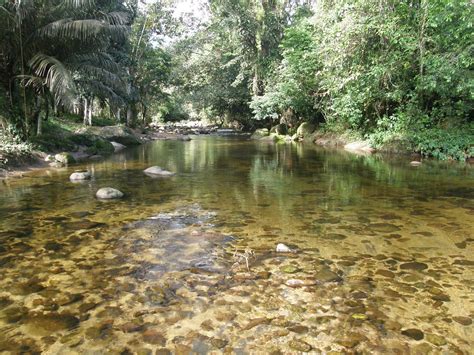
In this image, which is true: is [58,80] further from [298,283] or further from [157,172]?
[298,283]

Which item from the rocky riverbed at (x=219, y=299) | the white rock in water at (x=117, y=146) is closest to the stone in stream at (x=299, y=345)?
the rocky riverbed at (x=219, y=299)

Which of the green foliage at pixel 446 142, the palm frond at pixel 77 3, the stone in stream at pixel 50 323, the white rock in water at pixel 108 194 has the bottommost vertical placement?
the stone in stream at pixel 50 323

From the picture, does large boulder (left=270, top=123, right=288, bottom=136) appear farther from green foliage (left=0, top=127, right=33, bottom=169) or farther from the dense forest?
green foliage (left=0, top=127, right=33, bottom=169)

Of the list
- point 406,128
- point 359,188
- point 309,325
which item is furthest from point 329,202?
point 406,128

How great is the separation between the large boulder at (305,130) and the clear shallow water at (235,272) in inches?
780

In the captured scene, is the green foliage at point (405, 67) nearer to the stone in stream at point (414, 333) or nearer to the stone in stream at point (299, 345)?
the stone in stream at point (414, 333)

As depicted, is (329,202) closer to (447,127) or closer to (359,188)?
(359,188)

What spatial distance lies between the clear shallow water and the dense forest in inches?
256

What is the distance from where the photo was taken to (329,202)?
781cm

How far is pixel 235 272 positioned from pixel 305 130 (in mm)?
25170

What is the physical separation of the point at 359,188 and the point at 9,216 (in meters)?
7.59

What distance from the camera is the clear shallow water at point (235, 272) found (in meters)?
3.14

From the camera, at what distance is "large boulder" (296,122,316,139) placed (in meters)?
28.2

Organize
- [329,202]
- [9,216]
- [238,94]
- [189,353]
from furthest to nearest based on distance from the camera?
[238,94]
[329,202]
[9,216]
[189,353]
